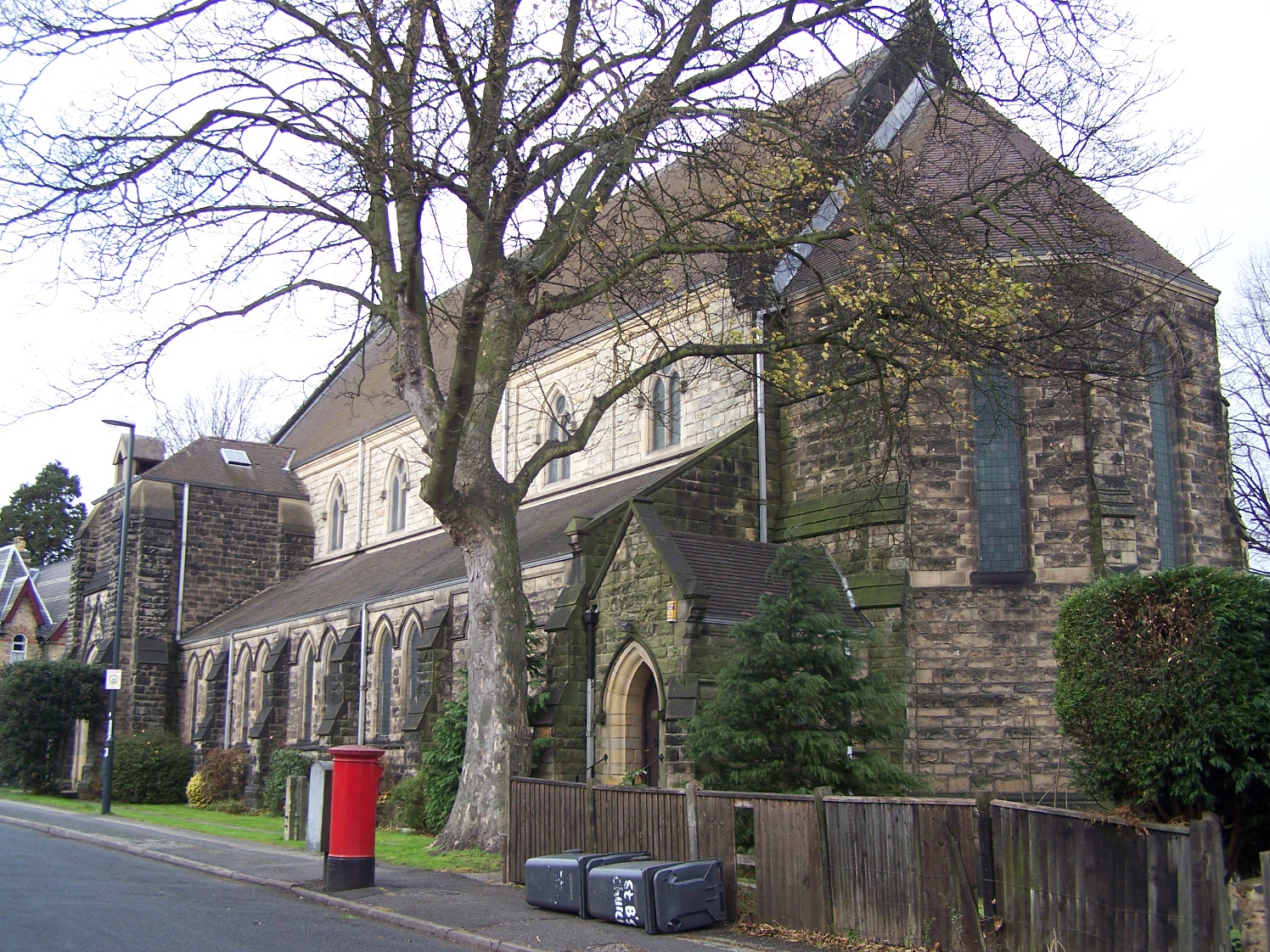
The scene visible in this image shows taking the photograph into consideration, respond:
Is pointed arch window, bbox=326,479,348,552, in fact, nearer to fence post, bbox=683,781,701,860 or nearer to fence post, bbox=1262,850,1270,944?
fence post, bbox=683,781,701,860

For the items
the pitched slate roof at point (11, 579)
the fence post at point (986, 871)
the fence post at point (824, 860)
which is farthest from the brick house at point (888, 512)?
the pitched slate roof at point (11, 579)

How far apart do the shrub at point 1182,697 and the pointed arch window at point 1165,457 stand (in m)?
10.8

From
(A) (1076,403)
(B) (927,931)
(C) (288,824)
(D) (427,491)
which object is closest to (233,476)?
(C) (288,824)

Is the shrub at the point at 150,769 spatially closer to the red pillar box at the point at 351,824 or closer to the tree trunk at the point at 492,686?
the tree trunk at the point at 492,686

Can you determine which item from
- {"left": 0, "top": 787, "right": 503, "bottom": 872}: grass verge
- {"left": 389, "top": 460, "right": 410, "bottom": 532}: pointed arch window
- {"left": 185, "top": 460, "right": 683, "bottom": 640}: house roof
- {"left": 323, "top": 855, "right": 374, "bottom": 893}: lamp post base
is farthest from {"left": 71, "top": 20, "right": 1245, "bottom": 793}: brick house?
{"left": 389, "top": 460, "right": 410, "bottom": 532}: pointed arch window

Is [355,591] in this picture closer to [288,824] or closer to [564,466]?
[564,466]

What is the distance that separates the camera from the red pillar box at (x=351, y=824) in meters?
11.9

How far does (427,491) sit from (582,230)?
371cm

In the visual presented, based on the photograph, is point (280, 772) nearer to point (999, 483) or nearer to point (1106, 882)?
point (999, 483)

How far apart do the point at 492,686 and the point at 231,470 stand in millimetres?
26340

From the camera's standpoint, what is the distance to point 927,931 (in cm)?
867

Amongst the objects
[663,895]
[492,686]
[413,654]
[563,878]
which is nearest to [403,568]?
[413,654]

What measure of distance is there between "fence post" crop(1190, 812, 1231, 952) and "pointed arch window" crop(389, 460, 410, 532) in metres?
26.9

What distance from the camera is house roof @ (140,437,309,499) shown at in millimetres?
37219
